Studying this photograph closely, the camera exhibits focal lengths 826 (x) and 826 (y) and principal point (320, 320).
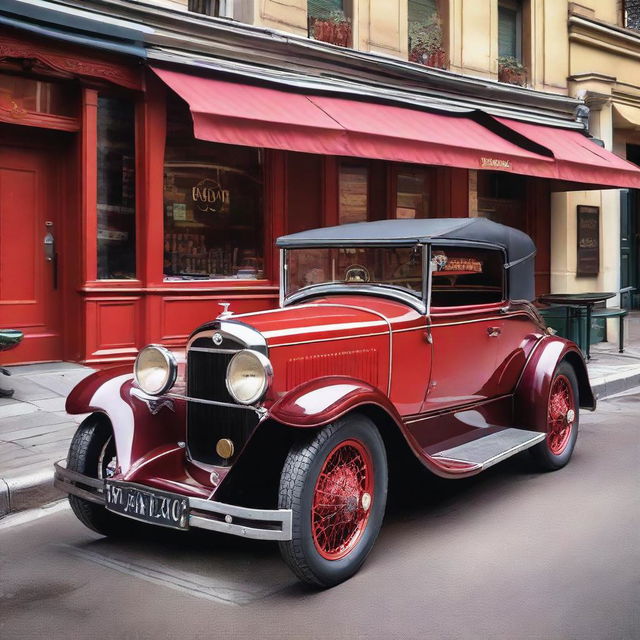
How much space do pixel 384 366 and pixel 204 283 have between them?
5078 mm

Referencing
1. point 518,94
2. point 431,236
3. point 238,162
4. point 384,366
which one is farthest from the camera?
point 518,94

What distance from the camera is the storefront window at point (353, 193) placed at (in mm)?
11133

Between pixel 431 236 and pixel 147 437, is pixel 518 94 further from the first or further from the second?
pixel 147 437

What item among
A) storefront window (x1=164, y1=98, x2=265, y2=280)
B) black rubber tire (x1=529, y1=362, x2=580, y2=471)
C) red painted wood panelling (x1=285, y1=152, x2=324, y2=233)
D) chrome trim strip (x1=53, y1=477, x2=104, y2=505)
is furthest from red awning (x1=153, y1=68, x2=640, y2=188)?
chrome trim strip (x1=53, y1=477, x2=104, y2=505)

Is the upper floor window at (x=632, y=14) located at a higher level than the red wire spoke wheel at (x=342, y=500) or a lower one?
higher

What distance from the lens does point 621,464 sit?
5766 millimetres

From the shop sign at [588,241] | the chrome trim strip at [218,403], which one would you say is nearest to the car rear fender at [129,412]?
the chrome trim strip at [218,403]

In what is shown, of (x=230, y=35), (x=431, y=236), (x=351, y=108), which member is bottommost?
(x=431, y=236)

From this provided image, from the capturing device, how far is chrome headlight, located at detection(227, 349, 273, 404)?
12.3 ft

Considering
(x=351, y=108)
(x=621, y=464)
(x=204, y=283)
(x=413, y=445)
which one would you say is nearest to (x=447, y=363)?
(x=413, y=445)

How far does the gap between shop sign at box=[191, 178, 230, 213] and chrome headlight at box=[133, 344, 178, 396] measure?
545 cm

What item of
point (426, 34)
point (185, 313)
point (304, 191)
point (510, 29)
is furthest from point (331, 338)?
point (510, 29)

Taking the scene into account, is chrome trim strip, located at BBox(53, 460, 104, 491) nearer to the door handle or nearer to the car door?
the car door

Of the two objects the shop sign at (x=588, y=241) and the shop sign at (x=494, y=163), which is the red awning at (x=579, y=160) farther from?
the shop sign at (x=588, y=241)
